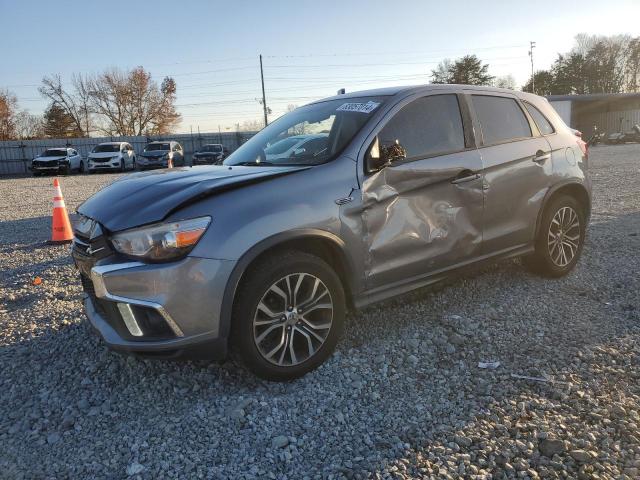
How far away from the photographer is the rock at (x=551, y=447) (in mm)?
2400

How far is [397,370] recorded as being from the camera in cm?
328

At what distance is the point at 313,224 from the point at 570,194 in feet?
9.81

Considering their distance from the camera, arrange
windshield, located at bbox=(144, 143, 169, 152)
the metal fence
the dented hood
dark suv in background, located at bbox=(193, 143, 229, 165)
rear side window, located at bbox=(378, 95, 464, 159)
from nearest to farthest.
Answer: the dented hood
rear side window, located at bbox=(378, 95, 464, 159)
dark suv in background, located at bbox=(193, 143, 229, 165)
windshield, located at bbox=(144, 143, 169, 152)
the metal fence

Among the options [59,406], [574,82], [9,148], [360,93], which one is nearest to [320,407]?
[59,406]

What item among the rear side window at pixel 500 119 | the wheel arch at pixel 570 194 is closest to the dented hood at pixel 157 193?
the rear side window at pixel 500 119

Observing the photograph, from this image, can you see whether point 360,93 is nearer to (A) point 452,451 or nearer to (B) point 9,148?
(A) point 452,451

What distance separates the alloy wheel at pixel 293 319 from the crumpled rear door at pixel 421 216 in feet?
1.31

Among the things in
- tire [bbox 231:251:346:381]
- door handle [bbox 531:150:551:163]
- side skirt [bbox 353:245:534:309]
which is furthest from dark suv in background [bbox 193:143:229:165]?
tire [bbox 231:251:346:381]

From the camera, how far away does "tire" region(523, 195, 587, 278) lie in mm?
4613

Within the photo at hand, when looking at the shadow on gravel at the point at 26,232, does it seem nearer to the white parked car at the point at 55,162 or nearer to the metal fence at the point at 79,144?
the white parked car at the point at 55,162

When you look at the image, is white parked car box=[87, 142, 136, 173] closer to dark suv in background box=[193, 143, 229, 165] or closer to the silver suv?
dark suv in background box=[193, 143, 229, 165]

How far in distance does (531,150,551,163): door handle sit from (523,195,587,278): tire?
39 cm

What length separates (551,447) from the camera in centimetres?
243

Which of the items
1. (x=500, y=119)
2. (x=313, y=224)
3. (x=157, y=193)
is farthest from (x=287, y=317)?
(x=500, y=119)
